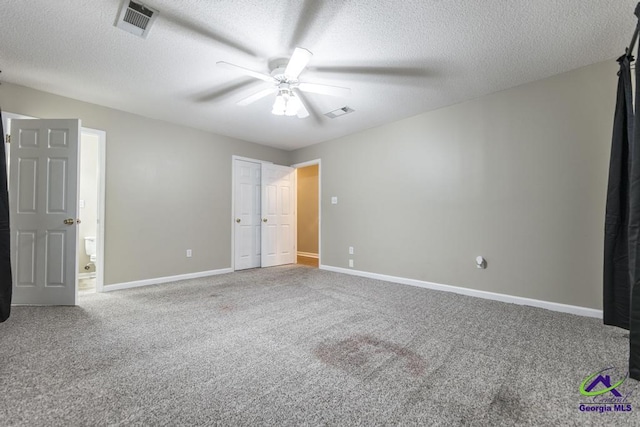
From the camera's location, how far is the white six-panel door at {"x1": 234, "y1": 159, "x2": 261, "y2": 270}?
5305 mm

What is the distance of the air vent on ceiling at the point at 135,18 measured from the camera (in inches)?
78.9

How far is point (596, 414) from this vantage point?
141 centimetres

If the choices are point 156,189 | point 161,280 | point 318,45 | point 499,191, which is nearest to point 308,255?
point 161,280

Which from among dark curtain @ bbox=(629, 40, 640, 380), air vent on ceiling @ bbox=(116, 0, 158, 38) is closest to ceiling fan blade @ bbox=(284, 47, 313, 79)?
air vent on ceiling @ bbox=(116, 0, 158, 38)

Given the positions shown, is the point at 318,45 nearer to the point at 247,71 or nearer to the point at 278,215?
the point at 247,71

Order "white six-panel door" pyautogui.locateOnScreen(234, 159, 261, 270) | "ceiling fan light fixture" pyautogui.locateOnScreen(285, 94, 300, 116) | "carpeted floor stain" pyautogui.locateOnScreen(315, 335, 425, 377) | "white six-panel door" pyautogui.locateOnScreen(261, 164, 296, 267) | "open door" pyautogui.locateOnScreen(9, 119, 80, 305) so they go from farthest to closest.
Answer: "white six-panel door" pyautogui.locateOnScreen(261, 164, 296, 267) < "white six-panel door" pyautogui.locateOnScreen(234, 159, 261, 270) < "open door" pyautogui.locateOnScreen(9, 119, 80, 305) < "ceiling fan light fixture" pyautogui.locateOnScreen(285, 94, 300, 116) < "carpeted floor stain" pyautogui.locateOnScreen(315, 335, 425, 377)

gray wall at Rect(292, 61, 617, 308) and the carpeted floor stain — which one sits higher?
gray wall at Rect(292, 61, 617, 308)

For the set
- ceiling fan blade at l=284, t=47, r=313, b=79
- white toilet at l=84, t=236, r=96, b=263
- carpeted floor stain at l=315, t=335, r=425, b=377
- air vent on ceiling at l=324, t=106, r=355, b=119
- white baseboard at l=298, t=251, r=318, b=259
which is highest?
air vent on ceiling at l=324, t=106, r=355, b=119

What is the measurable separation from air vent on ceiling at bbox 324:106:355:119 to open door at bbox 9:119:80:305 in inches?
122

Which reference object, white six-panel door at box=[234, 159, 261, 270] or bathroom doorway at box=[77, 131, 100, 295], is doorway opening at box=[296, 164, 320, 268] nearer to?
white six-panel door at box=[234, 159, 261, 270]

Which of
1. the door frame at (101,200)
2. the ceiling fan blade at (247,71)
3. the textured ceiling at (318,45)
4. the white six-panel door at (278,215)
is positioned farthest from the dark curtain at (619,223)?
the door frame at (101,200)

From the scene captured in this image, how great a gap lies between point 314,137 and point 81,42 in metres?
3.43

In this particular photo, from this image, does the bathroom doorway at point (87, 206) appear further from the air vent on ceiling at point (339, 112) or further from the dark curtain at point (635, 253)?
the dark curtain at point (635, 253)

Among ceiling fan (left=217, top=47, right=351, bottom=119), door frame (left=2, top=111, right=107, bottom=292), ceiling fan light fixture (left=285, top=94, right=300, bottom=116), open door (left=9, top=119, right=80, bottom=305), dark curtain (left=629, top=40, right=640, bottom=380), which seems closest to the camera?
dark curtain (left=629, top=40, right=640, bottom=380)
